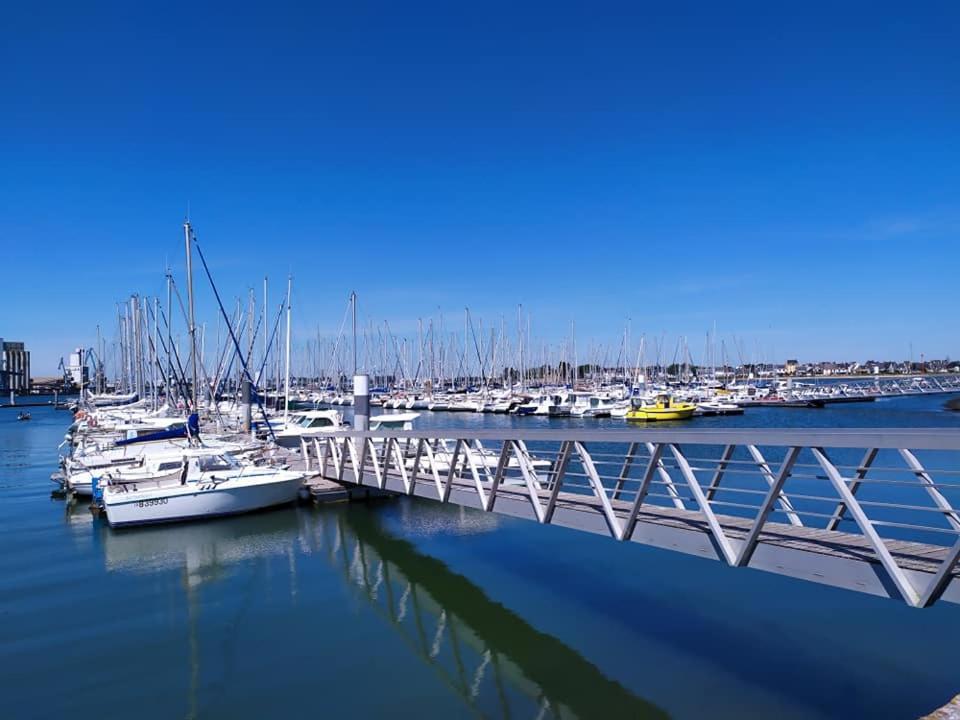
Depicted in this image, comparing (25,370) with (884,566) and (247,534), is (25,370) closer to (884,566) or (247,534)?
(247,534)

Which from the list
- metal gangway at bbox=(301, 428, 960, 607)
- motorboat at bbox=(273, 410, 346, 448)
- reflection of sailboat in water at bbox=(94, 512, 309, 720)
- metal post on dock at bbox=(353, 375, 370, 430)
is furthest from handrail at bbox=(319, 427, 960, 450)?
motorboat at bbox=(273, 410, 346, 448)

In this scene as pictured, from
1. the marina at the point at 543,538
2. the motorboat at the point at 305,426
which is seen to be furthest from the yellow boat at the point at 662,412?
the motorboat at the point at 305,426

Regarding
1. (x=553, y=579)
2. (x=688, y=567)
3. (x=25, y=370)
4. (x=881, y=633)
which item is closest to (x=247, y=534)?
(x=553, y=579)

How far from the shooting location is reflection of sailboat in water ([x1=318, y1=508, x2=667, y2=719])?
401 inches

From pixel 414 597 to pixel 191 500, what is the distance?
32.0 ft

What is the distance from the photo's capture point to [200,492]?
72.0ft

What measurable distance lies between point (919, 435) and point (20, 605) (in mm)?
16222

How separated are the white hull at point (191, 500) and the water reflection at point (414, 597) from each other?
40 cm

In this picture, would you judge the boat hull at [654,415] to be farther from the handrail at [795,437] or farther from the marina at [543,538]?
the handrail at [795,437]

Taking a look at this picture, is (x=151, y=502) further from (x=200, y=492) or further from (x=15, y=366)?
(x=15, y=366)

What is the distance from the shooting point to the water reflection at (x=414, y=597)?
1048cm

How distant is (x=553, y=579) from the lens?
1600cm

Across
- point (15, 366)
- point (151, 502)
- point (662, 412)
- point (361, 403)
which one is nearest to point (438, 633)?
point (151, 502)

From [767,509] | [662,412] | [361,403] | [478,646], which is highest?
[361,403]
